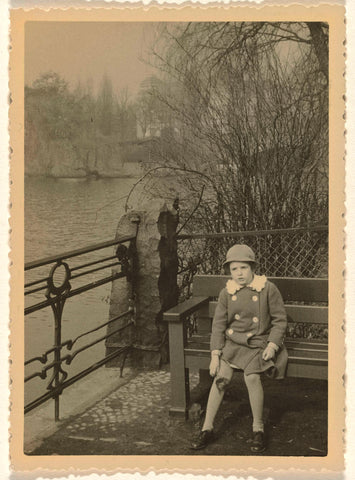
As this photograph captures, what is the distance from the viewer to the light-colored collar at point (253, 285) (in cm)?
443

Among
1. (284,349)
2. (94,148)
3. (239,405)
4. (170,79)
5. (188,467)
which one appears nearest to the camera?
(188,467)

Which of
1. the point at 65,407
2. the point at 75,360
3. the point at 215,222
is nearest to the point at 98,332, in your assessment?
the point at 75,360

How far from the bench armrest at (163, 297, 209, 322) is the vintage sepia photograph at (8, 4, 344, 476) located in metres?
0.02

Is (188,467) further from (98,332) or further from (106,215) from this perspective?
(106,215)

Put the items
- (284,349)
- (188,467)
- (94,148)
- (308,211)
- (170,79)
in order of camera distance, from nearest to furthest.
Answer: (188,467) < (284,349) < (94,148) < (170,79) < (308,211)

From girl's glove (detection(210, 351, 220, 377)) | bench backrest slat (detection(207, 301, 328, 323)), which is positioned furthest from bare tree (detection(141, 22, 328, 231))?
girl's glove (detection(210, 351, 220, 377))

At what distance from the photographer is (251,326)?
4.42 m

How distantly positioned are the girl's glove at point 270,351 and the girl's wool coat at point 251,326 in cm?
3

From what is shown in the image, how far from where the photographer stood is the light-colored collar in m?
4.43

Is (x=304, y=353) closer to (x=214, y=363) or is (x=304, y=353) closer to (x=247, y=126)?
(x=214, y=363)

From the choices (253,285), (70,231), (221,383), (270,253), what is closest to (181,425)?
(221,383)

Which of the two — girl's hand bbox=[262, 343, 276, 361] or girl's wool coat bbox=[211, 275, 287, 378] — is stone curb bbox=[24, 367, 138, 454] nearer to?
girl's wool coat bbox=[211, 275, 287, 378]

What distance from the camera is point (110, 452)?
4.27 meters

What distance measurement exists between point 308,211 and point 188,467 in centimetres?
308
